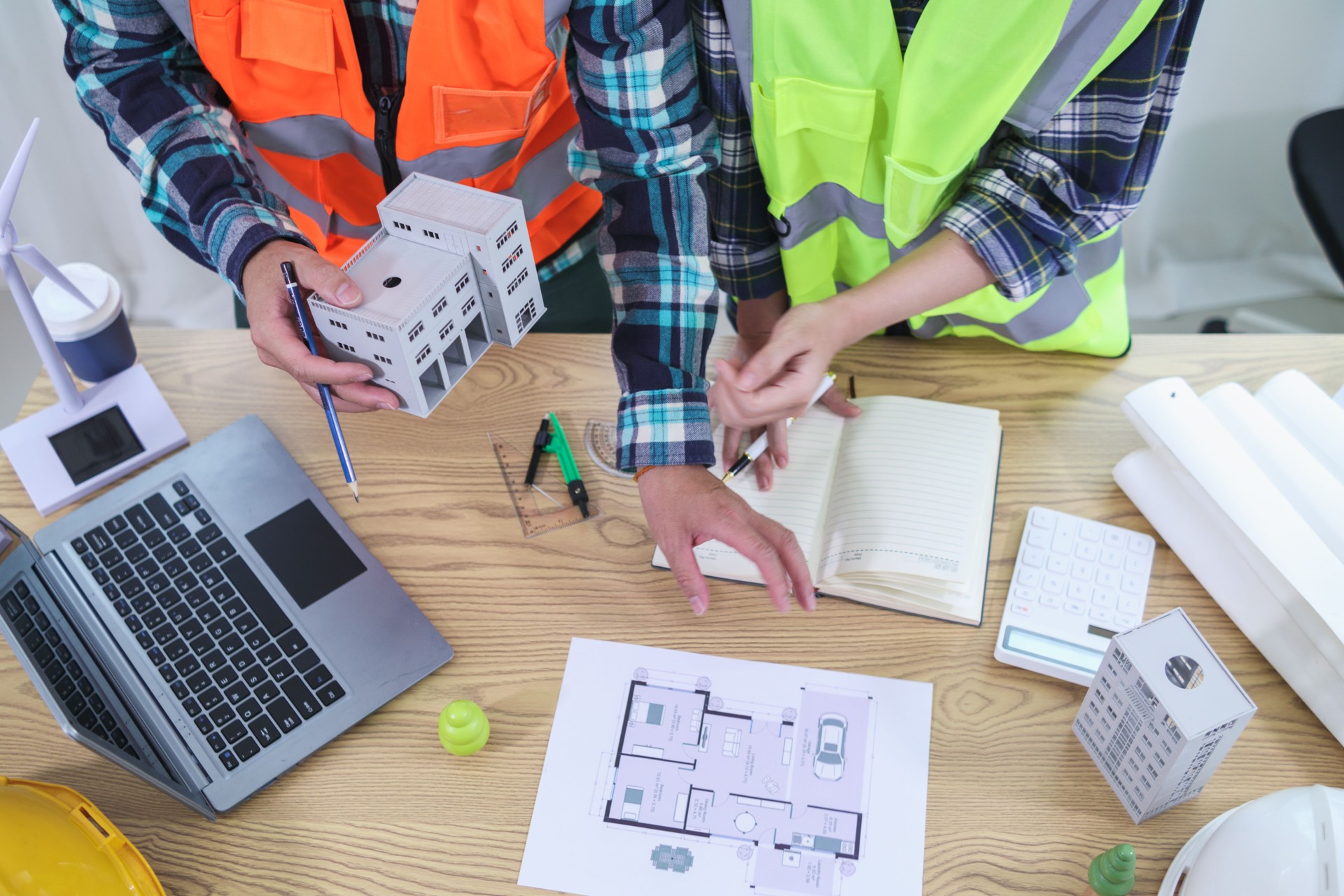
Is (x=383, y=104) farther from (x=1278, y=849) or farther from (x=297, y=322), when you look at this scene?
(x=1278, y=849)

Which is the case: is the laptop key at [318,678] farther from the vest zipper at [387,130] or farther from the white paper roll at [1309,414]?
the white paper roll at [1309,414]

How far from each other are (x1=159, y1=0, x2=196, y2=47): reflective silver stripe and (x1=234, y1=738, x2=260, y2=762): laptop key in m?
0.80

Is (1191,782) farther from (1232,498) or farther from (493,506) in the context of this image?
(493,506)

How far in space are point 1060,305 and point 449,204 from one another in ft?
2.38

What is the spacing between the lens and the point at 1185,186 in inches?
80.5

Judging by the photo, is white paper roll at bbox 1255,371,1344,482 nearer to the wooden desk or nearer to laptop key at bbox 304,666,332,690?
the wooden desk

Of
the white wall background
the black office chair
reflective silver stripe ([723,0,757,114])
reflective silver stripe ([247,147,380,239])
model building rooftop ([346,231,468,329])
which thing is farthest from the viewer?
the white wall background

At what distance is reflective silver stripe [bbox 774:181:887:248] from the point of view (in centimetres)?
114

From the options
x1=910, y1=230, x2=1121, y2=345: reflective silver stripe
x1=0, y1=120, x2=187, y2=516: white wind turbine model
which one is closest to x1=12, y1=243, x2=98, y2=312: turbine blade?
x1=0, y1=120, x2=187, y2=516: white wind turbine model

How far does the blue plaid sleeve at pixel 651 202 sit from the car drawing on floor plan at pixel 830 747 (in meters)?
0.30

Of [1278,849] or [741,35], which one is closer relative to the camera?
[1278,849]

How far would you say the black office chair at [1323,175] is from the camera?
145 cm

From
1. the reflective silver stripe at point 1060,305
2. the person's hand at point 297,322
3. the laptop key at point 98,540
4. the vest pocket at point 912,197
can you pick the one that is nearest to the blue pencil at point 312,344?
the person's hand at point 297,322

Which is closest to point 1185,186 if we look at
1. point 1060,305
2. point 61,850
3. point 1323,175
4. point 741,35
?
point 1323,175
